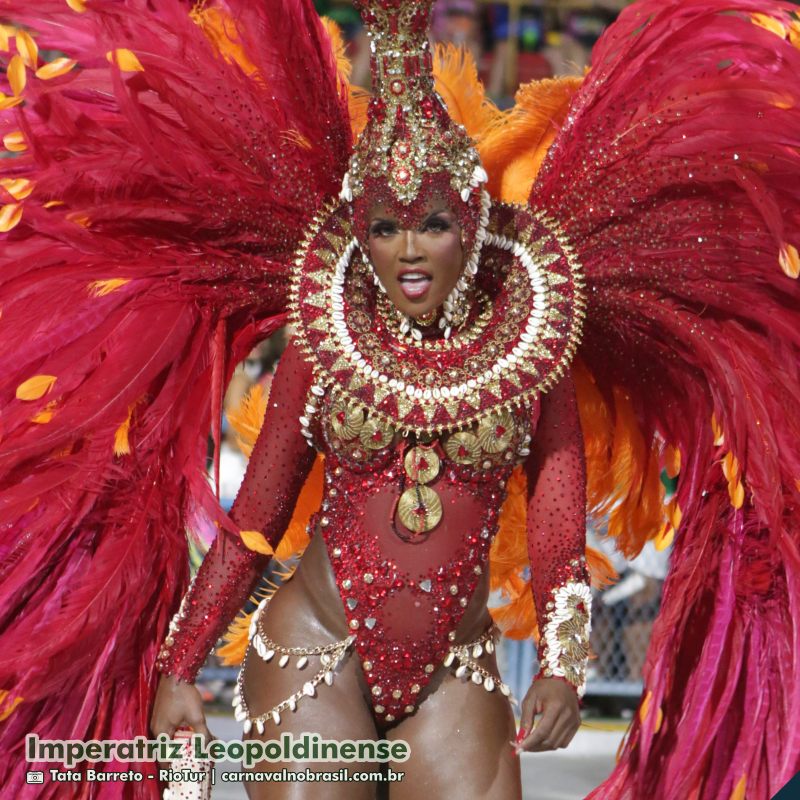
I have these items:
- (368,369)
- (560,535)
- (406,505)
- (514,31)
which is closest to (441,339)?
(368,369)

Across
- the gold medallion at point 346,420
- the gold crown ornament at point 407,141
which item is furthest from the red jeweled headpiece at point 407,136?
the gold medallion at point 346,420

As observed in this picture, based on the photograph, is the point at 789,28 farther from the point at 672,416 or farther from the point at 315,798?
the point at 315,798

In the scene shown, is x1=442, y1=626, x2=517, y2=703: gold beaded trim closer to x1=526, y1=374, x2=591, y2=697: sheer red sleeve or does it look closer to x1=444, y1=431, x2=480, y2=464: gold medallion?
x1=526, y1=374, x2=591, y2=697: sheer red sleeve

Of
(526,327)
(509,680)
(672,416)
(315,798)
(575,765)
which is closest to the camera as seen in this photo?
(315,798)

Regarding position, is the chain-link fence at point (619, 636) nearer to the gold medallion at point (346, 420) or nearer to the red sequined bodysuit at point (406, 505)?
the red sequined bodysuit at point (406, 505)

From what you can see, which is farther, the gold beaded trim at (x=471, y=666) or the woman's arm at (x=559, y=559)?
the gold beaded trim at (x=471, y=666)

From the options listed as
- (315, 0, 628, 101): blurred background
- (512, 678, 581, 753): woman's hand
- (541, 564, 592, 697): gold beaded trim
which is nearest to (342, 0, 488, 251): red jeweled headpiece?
(541, 564, 592, 697): gold beaded trim

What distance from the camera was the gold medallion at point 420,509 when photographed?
2814 millimetres

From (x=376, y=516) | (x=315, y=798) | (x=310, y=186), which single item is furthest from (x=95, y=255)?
(x=315, y=798)

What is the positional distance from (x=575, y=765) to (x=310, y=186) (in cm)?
315

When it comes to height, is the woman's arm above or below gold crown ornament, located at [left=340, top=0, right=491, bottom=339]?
below

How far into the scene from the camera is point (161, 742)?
2.87 meters

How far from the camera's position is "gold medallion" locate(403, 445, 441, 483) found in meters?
2.83

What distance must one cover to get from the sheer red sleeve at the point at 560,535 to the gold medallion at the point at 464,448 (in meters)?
0.15
